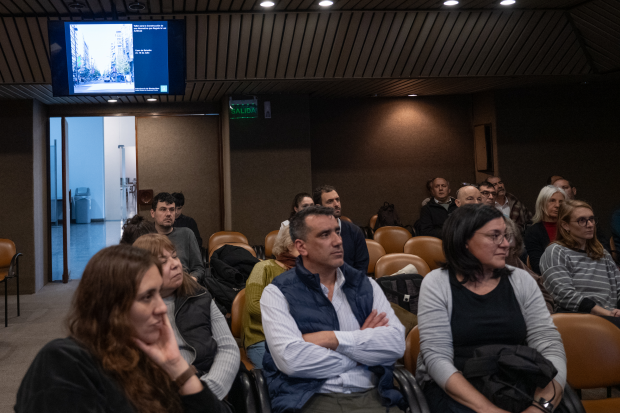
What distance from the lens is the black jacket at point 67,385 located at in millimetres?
1282

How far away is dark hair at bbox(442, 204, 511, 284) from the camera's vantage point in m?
2.50

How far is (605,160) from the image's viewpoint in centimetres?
920

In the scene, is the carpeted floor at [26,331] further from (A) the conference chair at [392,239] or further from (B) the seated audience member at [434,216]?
(B) the seated audience member at [434,216]

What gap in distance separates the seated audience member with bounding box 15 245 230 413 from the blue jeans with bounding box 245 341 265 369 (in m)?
1.49

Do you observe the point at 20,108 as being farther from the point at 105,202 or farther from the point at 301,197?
the point at 105,202

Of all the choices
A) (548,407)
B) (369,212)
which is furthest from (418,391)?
(369,212)

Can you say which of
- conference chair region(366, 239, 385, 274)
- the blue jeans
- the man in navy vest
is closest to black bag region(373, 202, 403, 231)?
conference chair region(366, 239, 385, 274)

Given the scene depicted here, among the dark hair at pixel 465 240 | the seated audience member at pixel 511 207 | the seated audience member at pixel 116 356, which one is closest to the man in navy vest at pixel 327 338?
the dark hair at pixel 465 240

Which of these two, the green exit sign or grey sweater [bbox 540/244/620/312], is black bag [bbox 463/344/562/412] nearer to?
grey sweater [bbox 540/244/620/312]

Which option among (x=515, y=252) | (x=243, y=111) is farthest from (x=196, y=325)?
(x=243, y=111)

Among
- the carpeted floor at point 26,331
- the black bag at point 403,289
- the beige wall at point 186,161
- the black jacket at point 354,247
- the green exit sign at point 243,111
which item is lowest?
the carpeted floor at point 26,331

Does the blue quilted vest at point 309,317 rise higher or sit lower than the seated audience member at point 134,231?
lower

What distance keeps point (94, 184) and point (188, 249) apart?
41.6 ft

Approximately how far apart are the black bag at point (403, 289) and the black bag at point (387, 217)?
5146 millimetres
